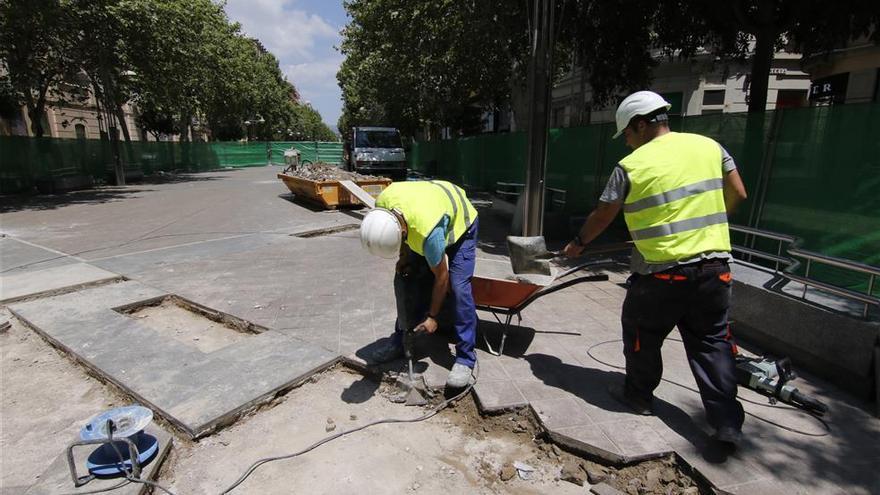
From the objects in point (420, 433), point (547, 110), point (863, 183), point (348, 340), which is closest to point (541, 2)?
point (547, 110)

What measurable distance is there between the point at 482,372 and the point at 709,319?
63.7 inches

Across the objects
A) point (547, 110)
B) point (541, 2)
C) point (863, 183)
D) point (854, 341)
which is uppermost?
point (541, 2)

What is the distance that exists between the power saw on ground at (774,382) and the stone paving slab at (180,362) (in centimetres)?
306

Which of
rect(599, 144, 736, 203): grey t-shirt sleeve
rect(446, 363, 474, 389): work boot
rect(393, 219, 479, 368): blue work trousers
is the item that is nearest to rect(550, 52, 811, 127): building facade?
rect(393, 219, 479, 368): blue work trousers

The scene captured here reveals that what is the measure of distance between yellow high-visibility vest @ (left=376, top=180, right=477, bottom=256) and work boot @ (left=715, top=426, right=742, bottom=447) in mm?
1890

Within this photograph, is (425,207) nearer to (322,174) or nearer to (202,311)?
(202,311)

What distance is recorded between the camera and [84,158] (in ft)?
66.2

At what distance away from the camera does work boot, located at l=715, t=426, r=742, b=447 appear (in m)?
2.49

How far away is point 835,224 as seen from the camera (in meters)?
4.78

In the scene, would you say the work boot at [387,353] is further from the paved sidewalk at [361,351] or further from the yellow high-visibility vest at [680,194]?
the yellow high-visibility vest at [680,194]

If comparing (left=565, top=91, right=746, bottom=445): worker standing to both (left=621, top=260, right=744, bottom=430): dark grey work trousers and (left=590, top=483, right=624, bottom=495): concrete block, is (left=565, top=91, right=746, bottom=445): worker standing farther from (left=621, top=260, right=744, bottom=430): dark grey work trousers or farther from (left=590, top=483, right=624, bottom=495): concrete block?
(left=590, top=483, right=624, bottom=495): concrete block

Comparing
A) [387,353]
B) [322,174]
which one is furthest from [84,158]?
[387,353]

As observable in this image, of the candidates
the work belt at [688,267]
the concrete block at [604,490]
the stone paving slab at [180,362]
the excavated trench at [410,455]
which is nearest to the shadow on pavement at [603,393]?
the excavated trench at [410,455]

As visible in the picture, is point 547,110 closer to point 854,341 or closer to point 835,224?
point 835,224
